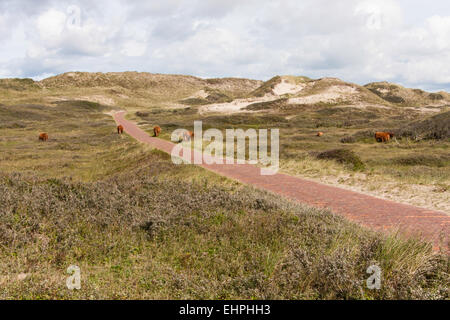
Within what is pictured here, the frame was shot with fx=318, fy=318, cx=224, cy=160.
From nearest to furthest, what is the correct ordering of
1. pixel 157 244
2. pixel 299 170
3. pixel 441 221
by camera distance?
1. pixel 157 244
2. pixel 441 221
3. pixel 299 170

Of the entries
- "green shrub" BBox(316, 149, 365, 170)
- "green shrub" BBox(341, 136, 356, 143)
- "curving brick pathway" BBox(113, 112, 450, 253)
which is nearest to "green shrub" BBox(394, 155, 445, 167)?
"green shrub" BBox(316, 149, 365, 170)

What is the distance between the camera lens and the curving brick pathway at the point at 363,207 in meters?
6.30

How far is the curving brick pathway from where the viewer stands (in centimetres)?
630

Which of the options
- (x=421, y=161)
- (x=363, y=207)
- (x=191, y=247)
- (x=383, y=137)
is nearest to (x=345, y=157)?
(x=421, y=161)

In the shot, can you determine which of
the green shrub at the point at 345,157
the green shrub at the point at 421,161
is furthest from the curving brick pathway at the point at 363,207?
the green shrub at the point at 421,161

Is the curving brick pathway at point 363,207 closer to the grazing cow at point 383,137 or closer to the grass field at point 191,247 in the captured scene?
the grass field at point 191,247

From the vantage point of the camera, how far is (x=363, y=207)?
820 cm

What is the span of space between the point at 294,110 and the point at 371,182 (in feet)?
160

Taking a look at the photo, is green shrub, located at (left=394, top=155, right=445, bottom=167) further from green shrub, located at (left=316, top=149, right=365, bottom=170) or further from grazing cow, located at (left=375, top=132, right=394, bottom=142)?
grazing cow, located at (left=375, top=132, right=394, bottom=142)

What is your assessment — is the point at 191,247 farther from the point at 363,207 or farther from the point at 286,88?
the point at 286,88

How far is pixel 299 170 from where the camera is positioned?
542 inches
